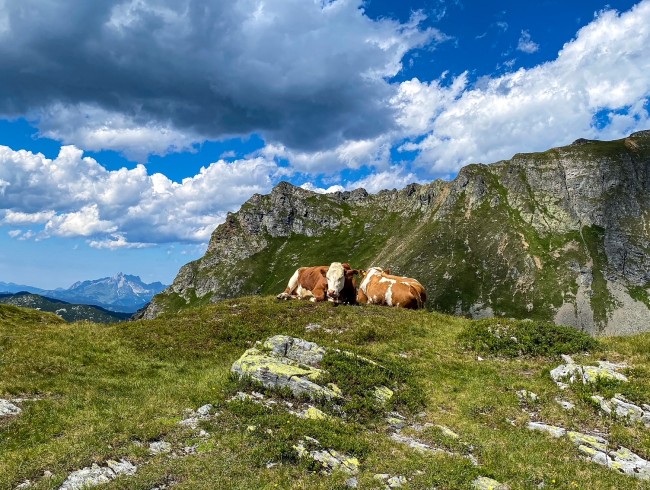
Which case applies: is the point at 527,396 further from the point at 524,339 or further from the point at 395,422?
the point at 524,339

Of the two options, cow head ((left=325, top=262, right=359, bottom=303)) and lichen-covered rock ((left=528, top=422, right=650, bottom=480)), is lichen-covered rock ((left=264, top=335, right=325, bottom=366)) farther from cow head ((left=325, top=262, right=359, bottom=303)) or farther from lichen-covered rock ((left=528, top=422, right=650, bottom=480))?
cow head ((left=325, top=262, right=359, bottom=303))

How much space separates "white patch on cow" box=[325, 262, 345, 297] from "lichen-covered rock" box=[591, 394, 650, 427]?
51.7ft

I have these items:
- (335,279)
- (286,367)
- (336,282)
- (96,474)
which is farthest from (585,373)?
(96,474)

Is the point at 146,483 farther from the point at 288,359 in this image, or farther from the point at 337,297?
the point at 337,297

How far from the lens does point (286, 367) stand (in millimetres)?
14578

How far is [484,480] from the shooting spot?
9.54 m

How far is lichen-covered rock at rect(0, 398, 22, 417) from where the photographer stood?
11927 millimetres

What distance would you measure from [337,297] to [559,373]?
13.9m

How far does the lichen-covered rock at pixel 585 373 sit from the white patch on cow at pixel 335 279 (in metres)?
13.7

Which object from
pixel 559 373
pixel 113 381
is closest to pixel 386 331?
pixel 559 373

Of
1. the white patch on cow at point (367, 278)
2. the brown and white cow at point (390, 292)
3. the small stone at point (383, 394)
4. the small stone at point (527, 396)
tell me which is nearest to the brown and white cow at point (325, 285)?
the brown and white cow at point (390, 292)

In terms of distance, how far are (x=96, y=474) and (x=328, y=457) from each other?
16.4 ft

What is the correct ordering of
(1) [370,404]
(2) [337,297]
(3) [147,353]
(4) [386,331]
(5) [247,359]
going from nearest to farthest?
(1) [370,404]
(5) [247,359]
(3) [147,353]
(4) [386,331]
(2) [337,297]

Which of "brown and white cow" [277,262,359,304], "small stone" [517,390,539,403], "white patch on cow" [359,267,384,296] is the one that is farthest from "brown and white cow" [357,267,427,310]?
"small stone" [517,390,539,403]
